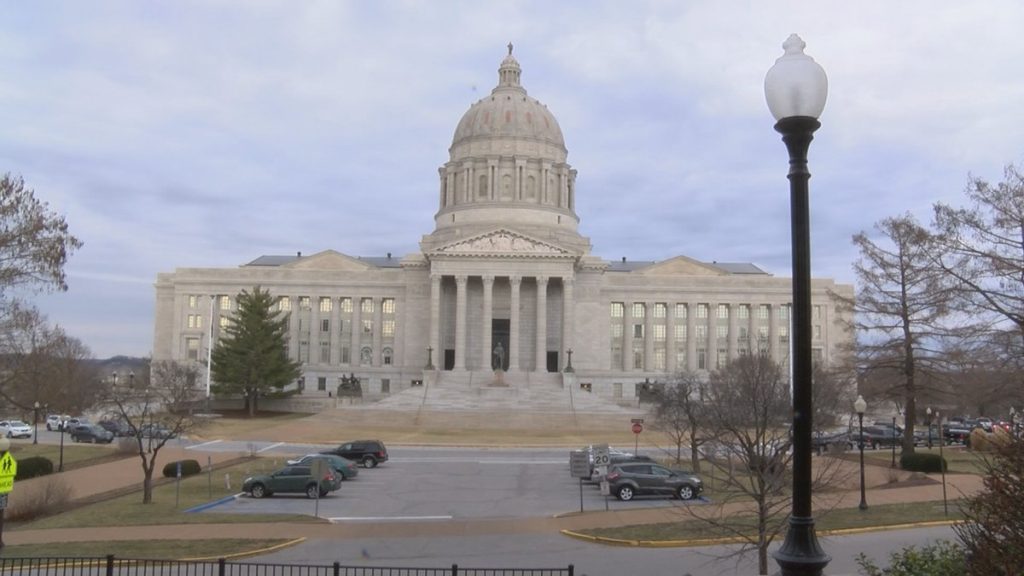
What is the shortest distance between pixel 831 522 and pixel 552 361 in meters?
75.5

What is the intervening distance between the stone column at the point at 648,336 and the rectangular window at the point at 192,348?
51.3 meters

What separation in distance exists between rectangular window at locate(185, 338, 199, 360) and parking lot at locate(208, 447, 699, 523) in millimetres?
64695

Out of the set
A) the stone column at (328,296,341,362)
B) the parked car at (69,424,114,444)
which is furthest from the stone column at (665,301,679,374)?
the parked car at (69,424,114,444)

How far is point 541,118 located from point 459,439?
66.6 m

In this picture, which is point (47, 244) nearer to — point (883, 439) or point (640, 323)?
point (883, 439)

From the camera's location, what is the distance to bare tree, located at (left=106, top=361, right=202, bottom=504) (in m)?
33.7

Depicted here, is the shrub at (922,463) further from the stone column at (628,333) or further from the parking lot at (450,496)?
the stone column at (628,333)

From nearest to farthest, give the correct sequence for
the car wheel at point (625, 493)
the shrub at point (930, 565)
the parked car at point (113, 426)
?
1. the shrub at point (930, 565)
2. the car wheel at point (625, 493)
3. the parked car at point (113, 426)

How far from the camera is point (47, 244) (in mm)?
33500

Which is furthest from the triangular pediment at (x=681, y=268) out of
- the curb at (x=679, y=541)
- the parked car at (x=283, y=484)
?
the curb at (x=679, y=541)

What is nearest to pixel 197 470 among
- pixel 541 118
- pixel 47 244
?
pixel 47 244

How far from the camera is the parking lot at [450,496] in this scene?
1129 inches

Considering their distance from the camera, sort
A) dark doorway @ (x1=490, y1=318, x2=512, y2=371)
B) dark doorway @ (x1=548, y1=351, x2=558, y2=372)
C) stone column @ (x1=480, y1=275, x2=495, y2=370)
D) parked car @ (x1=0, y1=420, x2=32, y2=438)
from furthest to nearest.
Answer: dark doorway @ (x1=548, y1=351, x2=558, y2=372)
dark doorway @ (x1=490, y1=318, x2=512, y2=371)
stone column @ (x1=480, y1=275, x2=495, y2=370)
parked car @ (x1=0, y1=420, x2=32, y2=438)

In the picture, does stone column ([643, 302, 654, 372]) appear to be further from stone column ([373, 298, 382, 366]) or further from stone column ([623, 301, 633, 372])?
stone column ([373, 298, 382, 366])
